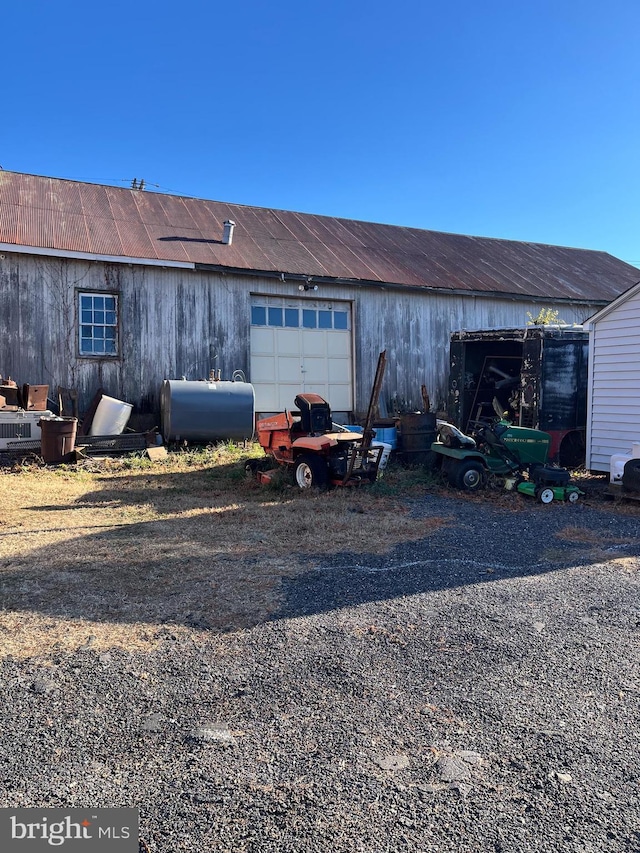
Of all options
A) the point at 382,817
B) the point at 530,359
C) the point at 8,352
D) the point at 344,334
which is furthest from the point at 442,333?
the point at 382,817

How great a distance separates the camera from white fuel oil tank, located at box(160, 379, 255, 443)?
11555 millimetres

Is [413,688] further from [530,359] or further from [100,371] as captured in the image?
[100,371]

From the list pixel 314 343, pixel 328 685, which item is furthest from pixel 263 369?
pixel 328 685

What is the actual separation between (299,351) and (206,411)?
309cm

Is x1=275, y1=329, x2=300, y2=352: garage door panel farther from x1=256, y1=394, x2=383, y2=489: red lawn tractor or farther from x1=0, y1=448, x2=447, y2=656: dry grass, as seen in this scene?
x1=256, y1=394, x2=383, y2=489: red lawn tractor

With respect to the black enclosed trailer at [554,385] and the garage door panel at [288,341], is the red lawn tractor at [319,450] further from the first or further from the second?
the garage door panel at [288,341]

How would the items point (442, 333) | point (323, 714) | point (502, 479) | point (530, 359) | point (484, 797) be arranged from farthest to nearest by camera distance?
point (442, 333), point (530, 359), point (502, 479), point (323, 714), point (484, 797)

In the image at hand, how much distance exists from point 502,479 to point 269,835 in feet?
23.5

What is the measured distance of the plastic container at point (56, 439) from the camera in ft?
33.9

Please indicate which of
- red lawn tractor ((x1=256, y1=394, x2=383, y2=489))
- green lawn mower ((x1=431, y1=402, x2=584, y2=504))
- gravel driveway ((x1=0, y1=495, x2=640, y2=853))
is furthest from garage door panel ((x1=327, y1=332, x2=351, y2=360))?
gravel driveway ((x1=0, y1=495, x2=640, y2=853))

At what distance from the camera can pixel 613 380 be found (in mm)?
9742

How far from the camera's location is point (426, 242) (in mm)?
17922

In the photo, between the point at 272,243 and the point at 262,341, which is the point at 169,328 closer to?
the point at 262,341

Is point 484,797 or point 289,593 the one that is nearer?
point 484,797
